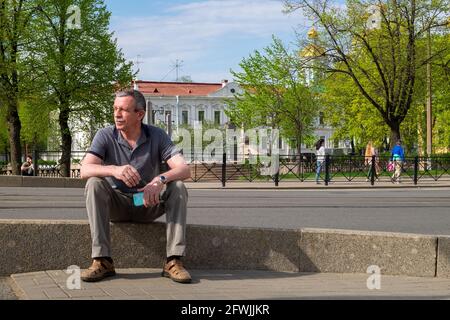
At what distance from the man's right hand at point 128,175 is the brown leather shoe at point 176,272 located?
66 centimetres

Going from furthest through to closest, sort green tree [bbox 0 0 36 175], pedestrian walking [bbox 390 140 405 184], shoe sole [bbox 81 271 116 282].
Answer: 1. green tree [bbox 0 0 36 175]
2. pedestrian walking [bbox 390 140 405 184]
3. shoe sole [bbox 81 271 116 282]

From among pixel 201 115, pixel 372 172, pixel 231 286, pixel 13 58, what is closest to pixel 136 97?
pixel 231 286

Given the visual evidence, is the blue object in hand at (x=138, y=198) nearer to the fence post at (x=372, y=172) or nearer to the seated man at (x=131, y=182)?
the seated man at (x=131, y=182)

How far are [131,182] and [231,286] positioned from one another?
3.51 feet

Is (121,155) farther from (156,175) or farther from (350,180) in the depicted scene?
(350,180)

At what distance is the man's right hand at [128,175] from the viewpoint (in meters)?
4.57

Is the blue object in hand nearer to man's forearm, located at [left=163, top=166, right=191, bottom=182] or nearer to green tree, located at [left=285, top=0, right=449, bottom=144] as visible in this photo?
man's forearm, located at [left=163, top=166, right=191, bottom=182]

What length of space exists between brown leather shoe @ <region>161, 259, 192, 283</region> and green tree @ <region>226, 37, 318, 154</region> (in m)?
46.2

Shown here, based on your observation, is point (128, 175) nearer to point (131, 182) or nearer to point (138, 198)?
point (131, 182)

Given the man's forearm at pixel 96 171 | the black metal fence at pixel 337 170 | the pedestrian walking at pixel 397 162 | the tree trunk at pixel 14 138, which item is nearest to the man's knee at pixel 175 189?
the man's forearm at pixel 96 171

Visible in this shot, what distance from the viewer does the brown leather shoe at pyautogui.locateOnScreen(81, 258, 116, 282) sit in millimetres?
4395

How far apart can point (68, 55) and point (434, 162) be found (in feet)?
66.3

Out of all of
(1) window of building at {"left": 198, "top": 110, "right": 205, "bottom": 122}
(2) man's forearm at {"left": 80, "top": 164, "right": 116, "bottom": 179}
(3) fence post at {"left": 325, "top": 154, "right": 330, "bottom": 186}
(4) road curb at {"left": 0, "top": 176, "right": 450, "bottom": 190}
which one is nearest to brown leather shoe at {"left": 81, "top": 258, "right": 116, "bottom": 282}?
(2) man's forearm at {"left": 80, "top": 164, "right": 116, "bottom": 179}
